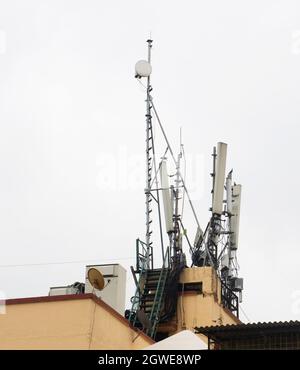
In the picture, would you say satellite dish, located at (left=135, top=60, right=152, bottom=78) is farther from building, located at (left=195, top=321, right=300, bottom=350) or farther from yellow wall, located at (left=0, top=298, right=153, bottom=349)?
building, located at (left=195, top=321, right=300, bottom=350)

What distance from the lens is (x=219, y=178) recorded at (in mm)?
37500

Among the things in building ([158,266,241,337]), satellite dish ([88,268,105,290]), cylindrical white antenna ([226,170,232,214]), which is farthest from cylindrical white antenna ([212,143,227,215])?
satellite dish ([88,268,105,290])

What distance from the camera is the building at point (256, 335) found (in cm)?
2303

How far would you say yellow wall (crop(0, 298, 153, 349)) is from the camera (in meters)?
23.6

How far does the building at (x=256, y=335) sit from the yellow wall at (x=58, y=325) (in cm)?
291

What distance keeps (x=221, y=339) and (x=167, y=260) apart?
40.1 ft

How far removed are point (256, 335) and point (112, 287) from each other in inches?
284

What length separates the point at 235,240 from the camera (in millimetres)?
39750

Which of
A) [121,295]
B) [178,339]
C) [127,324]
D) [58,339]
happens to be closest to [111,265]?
[121,295]

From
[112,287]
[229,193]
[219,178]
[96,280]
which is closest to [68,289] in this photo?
[112,287]

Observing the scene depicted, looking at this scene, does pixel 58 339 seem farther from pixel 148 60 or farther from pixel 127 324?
pixel 148 60

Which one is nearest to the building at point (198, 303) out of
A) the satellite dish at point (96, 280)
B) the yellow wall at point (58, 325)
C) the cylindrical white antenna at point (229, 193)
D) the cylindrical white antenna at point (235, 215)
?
the cylindrical white antenna at point (235, 215)

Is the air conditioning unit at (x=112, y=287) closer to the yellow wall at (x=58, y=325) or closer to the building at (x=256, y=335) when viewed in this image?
the yellow wall at (x=58, y=325)

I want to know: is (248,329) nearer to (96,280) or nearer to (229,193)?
(96,280)
